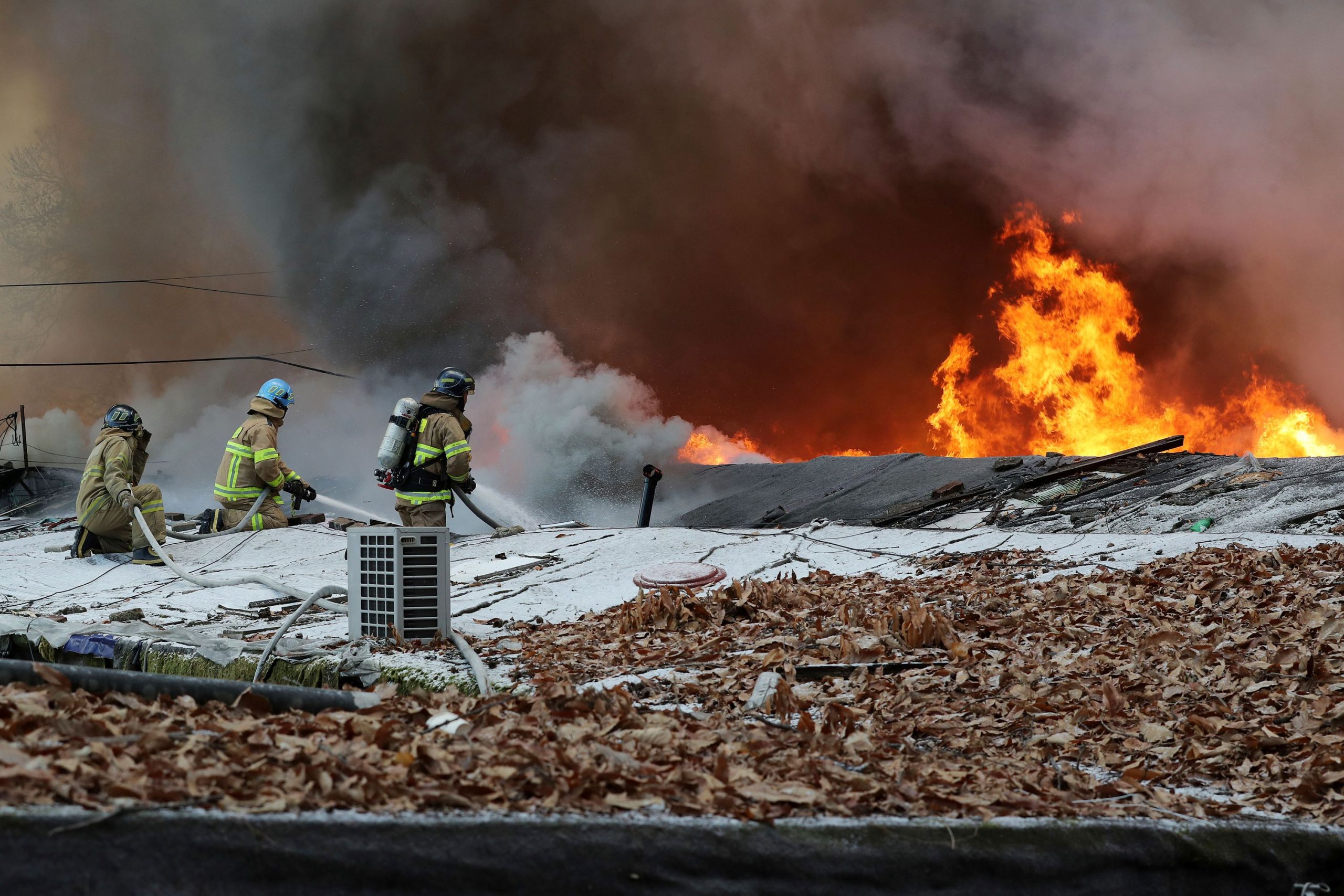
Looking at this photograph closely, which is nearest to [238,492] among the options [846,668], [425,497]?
[425,497]

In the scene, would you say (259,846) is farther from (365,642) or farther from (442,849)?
(365,642)

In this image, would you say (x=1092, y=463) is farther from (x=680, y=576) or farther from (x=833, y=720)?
(x=833, y=720)

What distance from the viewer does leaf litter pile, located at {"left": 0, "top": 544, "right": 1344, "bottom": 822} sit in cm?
261

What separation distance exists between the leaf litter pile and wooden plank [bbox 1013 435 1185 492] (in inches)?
246

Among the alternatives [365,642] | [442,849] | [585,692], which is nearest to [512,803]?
[442,849]

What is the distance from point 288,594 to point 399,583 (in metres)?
2.80

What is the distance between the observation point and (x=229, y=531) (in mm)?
11828

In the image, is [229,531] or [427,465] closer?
[427,465]

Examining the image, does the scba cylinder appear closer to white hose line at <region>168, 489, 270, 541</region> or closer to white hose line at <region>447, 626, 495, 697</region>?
white hose line at <region>168, 489, 270, 541</region>

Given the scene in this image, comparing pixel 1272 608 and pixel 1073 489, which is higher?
pixel 1073 489

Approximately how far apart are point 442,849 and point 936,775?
163cm

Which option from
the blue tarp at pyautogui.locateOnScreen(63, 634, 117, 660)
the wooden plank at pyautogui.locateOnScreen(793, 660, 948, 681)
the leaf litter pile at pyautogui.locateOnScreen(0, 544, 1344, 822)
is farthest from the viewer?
the blue tarp at pyautogui.locateOnScreen(63, 634, 117, 660)

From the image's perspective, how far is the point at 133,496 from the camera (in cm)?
1050

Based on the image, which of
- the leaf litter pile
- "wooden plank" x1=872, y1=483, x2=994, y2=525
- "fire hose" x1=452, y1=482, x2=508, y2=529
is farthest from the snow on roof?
"wooden plank" x1=872, y1=483, x2=994, y2=525
